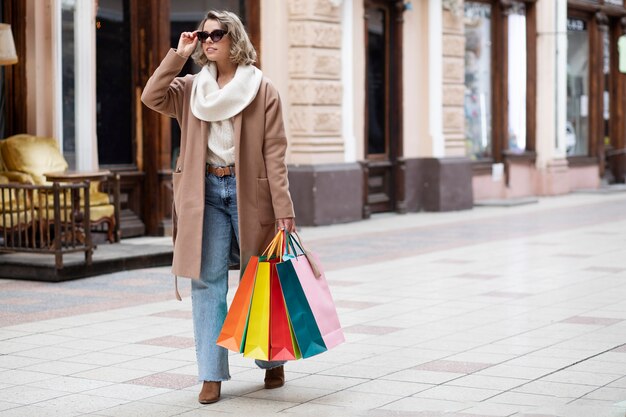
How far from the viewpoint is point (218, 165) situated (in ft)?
20.2

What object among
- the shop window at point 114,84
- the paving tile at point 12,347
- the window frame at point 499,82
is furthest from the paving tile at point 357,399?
the window frame at point 499,82

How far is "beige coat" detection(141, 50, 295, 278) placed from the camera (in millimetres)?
6039

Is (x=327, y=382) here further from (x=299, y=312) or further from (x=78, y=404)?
(x=78, y=404)

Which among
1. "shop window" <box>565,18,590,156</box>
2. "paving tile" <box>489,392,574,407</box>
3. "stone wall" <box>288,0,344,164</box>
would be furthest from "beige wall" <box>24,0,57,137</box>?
"shop window" <box>565,18,590,156</box>

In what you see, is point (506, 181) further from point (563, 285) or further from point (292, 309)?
point (292, 309)

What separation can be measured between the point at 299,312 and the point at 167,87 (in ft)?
4.08

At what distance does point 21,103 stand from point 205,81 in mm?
7974

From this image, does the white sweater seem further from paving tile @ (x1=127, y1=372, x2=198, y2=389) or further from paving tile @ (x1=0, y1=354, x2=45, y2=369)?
paving tile @ (x1=0, y1=354, x2=45, y2=369)

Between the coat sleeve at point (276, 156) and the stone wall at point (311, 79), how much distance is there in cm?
1043

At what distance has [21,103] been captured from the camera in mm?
13609

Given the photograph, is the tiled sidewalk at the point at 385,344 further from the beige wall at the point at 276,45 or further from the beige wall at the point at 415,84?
the beige wall at the point at 415,84

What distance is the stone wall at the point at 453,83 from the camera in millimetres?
19734

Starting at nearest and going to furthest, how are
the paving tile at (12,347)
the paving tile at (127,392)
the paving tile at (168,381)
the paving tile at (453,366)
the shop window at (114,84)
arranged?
the paving tile at (127,392)
the paving tile at (168,381)
the paving tile at (453,366)
the paving tile at (12,347)
the shop window at (114,84)

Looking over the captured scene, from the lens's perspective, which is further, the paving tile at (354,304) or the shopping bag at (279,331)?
the paving tile at (354,304)
